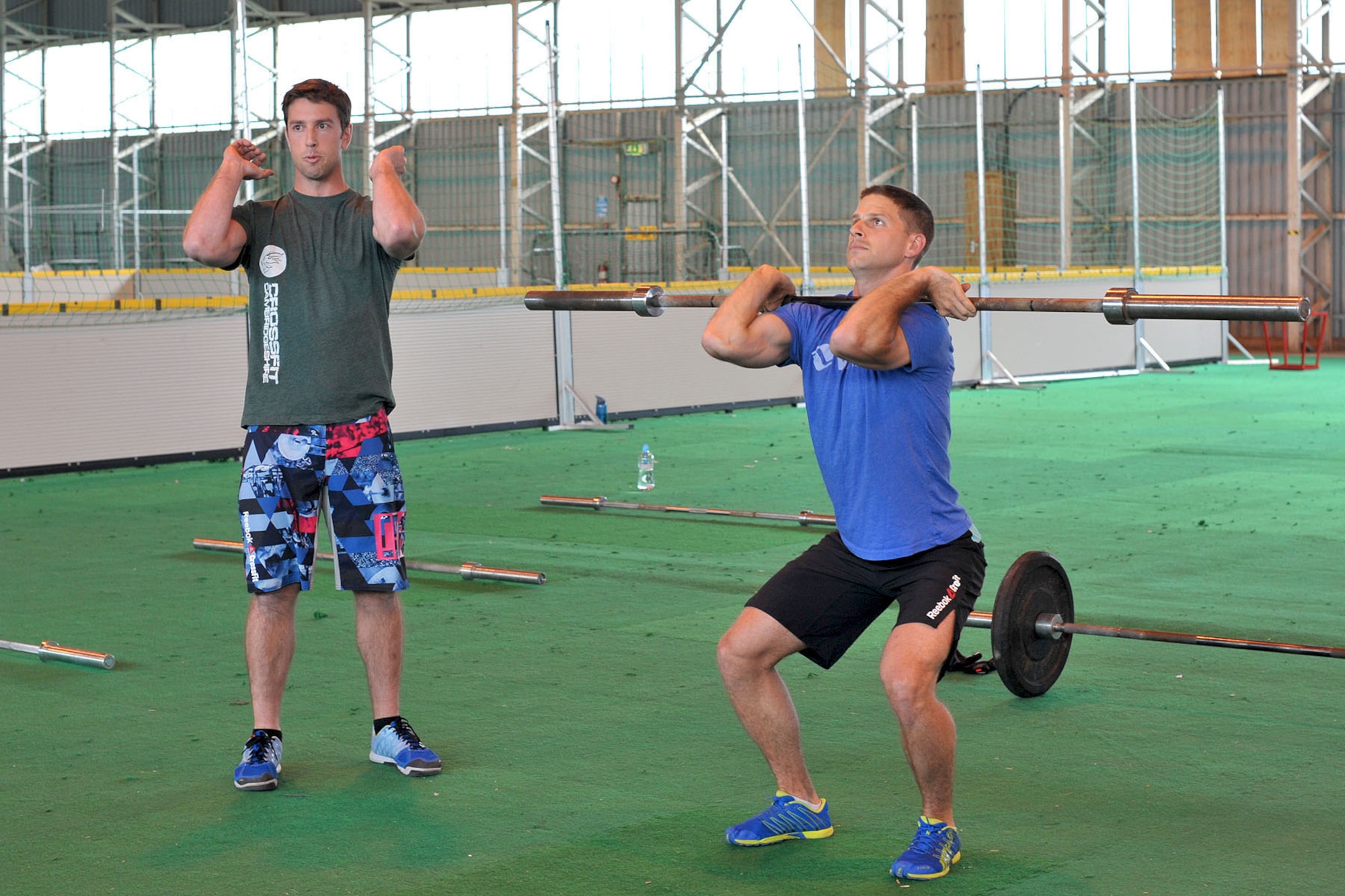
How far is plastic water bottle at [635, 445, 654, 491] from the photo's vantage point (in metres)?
9.48

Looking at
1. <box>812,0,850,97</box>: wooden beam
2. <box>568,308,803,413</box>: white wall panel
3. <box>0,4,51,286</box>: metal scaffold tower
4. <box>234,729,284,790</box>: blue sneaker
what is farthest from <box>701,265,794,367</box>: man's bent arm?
<box>0,4,51,286</box>: metal scaffold tower

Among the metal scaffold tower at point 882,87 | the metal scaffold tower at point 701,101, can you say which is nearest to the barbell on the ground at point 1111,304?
the metal scaffold tower at point 882,87

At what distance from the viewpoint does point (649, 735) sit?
173 inches

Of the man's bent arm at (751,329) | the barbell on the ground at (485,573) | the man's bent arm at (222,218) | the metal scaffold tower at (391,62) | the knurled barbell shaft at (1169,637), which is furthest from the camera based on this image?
the metal scaffold tower at (391,62)

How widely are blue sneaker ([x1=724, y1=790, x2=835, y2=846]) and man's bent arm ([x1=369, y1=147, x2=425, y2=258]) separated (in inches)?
61.4

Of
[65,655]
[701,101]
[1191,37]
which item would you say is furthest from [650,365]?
[1191,37]

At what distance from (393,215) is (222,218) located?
0.41 meters

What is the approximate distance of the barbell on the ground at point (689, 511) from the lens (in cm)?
755

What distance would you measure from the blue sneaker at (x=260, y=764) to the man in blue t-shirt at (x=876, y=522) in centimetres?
118

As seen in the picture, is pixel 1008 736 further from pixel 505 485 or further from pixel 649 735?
pixel 505 485

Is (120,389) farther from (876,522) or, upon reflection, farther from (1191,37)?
(1191,37)

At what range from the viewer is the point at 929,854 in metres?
3.30

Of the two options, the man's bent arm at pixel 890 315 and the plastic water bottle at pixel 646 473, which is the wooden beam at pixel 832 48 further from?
the man's bent arm at pixel 890 315

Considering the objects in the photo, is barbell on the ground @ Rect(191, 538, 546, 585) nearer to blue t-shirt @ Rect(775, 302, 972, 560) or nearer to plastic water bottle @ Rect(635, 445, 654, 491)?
plastic water bottle @ Rect(635, 445, 654, 491)
